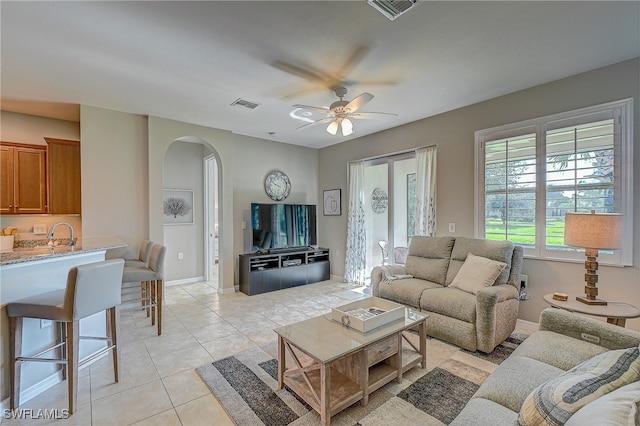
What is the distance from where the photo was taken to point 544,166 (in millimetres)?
3072

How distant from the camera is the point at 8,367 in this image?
189 centimetres

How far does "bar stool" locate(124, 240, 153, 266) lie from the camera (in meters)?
3.51

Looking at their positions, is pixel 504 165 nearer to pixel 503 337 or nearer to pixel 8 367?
pixel 503 337

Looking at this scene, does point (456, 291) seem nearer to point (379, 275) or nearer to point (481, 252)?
point (481, 252)

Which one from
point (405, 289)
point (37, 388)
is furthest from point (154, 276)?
point (405, 289)

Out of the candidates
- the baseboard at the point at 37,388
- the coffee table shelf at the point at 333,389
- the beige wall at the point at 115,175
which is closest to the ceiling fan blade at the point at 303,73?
the beige wall at the point at 115,175

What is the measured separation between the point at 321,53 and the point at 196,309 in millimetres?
3548

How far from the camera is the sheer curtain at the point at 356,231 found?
17.0ft

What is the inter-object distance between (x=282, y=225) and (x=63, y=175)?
324cm

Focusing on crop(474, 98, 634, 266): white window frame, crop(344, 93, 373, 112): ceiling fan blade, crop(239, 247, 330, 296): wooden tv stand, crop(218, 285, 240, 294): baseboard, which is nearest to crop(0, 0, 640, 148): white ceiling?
crop(344, 93, 373, 112): ceiling fan blade

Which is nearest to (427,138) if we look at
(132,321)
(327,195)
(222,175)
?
(327,195)

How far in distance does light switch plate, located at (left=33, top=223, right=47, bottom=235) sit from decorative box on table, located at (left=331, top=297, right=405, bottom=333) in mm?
4431

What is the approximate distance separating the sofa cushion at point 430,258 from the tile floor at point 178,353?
126 centimetres

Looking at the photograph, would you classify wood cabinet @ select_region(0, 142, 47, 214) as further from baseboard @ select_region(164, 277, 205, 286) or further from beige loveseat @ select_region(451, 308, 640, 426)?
beige loveseat @ select_region(451, 308, 640, 426)
